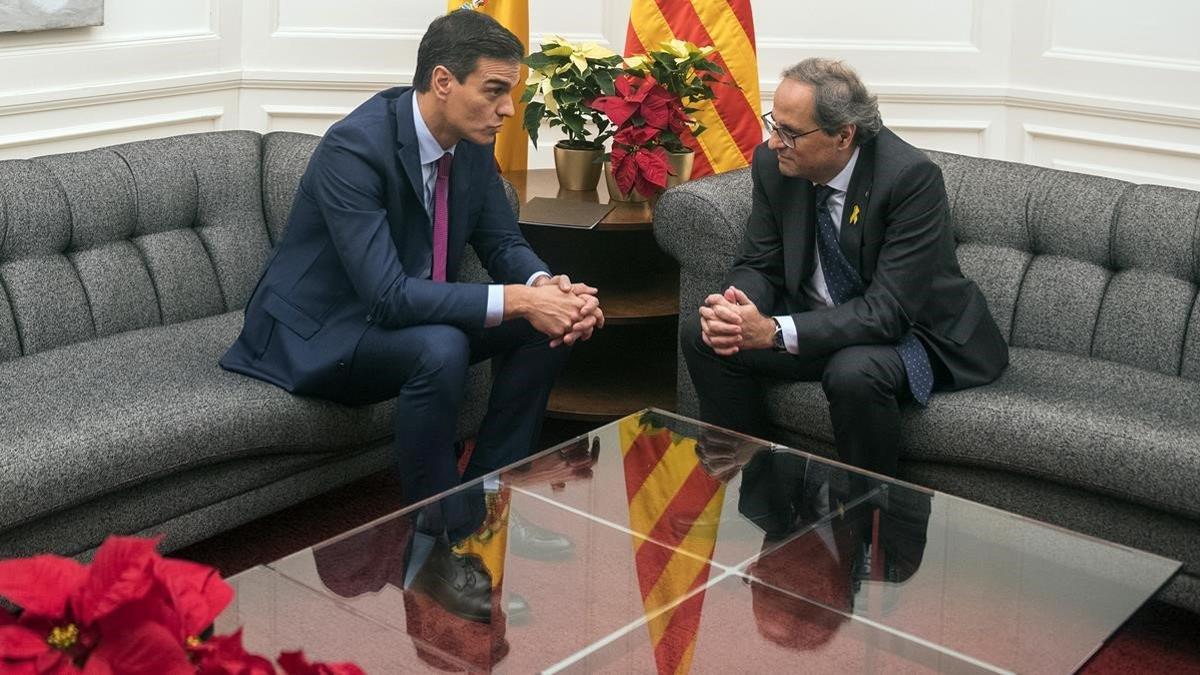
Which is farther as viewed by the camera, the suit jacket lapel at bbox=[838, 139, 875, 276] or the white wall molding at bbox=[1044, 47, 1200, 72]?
the white wall molding at bbox=[1044, 47, 1200, 72]

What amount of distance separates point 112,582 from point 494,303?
6.62 ft

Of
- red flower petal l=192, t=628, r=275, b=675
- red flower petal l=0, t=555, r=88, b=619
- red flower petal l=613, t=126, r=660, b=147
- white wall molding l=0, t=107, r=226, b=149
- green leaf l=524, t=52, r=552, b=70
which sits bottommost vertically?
red flower petal l=192, t=628, r=275, b=675

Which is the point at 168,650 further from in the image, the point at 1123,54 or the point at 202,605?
the point at 1123,54

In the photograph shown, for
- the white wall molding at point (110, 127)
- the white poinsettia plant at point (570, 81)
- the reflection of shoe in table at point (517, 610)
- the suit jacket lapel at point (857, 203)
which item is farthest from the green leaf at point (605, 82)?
the reflection of shoe in table at point (517, 610)

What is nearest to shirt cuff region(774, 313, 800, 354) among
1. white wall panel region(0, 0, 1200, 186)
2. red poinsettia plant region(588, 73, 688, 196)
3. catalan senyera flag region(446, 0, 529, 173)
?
red poinsettia plant region(588, 73, 688, 196)

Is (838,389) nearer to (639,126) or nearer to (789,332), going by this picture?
(789,332)

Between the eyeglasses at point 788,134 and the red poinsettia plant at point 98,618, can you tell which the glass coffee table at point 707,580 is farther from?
the red poinsettia plant at point 98,618

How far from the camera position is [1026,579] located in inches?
83.9

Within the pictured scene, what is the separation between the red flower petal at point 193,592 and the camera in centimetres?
84

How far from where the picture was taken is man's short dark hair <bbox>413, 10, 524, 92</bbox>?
279 cm

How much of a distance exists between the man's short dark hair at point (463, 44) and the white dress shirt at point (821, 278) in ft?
2.39

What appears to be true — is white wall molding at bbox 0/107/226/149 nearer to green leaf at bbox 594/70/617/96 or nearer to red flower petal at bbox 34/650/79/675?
green leaf at bbox 594/70/617/96

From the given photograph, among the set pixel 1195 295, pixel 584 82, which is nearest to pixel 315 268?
pixel 584 82

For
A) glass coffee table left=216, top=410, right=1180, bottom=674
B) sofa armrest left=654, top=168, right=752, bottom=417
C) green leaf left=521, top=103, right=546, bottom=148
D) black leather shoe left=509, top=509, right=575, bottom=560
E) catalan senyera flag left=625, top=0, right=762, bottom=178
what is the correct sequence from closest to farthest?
1. glass coffee table left=216, top=410, right=1180, bottom=674
2. black leather shoe left=509, top=509, right=575, bottom=560
3. sofa armrest left=654, top=168, right=752, bottom=417
4. green leaf left=521, top=103, right=546, bottom=148
5. catalan senyera flag left=625, top=0, right=762, bottom=178
